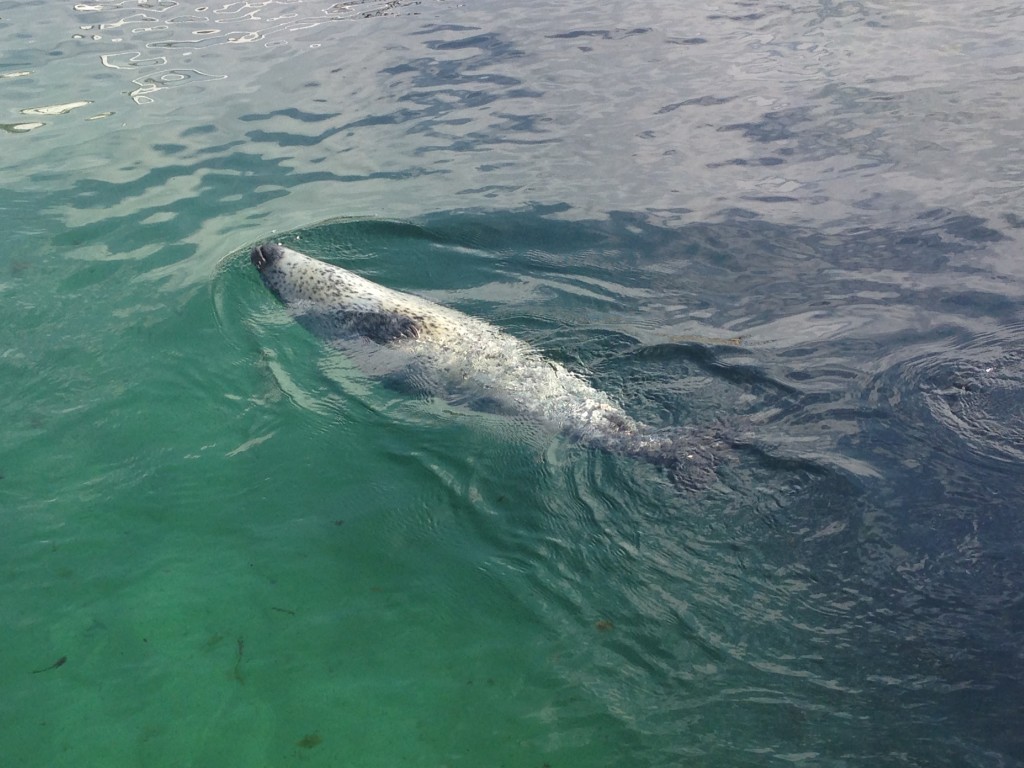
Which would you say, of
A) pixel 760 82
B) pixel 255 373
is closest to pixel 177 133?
pixel 255 373

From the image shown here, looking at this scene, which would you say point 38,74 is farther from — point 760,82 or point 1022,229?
point 1022,229

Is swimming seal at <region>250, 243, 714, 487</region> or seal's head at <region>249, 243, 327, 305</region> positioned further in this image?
seal's head at <region>249, 243, 327, 305</region>

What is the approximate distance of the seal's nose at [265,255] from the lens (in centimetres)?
841

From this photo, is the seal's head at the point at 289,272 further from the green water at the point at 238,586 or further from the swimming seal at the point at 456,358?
the green water at the point at 238,586

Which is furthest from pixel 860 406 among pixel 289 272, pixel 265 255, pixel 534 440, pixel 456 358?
pixel 265 255

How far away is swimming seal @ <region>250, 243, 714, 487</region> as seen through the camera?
235 inches

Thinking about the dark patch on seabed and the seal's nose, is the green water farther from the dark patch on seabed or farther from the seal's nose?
the seal's nose

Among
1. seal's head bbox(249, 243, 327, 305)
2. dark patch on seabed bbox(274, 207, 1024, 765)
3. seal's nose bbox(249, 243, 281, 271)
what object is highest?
seal's nose bbox(249, 243, 281, 271)

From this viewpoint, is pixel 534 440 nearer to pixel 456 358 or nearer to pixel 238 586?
pixel 456 358

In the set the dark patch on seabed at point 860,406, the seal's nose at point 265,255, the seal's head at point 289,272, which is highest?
the seal's nose at point 265,255

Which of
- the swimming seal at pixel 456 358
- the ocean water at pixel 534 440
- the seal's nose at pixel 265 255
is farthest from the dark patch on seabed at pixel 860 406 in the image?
the seal's nose at pixel 265 255

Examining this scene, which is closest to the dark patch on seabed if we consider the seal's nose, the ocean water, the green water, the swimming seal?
the ocean water

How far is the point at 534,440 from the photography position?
20.3 feet

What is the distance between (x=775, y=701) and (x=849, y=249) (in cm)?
521
